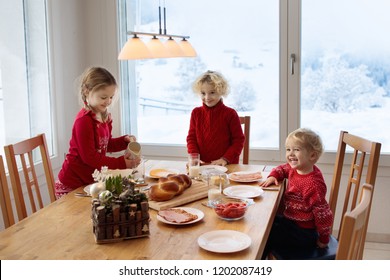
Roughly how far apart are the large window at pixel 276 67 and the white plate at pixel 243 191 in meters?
1.31

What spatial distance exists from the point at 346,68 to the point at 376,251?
1.23 meters

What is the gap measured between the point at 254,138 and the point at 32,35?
170cm

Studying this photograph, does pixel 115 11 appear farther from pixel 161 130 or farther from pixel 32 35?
pixel 161 130

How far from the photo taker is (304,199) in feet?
6.48

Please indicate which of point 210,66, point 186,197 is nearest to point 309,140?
point 186,197

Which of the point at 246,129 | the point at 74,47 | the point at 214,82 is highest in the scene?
the point at 74,47

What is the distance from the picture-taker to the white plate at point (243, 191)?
203 cm

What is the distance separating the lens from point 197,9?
3.44 m

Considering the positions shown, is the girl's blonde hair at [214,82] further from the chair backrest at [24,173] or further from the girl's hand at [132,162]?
the chair backrest at [24,173]

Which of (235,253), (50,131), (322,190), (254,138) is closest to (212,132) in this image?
(254,138)

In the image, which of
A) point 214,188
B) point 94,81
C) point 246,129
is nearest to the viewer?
point 214,188

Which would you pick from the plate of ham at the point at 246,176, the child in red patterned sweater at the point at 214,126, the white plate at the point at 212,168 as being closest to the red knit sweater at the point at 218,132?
the child in red patterned sweater at the point at 214,126

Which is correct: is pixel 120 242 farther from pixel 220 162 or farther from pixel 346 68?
pixel 346 68

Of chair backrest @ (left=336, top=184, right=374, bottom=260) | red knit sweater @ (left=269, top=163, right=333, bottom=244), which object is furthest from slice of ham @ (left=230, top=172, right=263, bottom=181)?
chair backrest @ (left=336, top=184, right=374, bottom=260)
